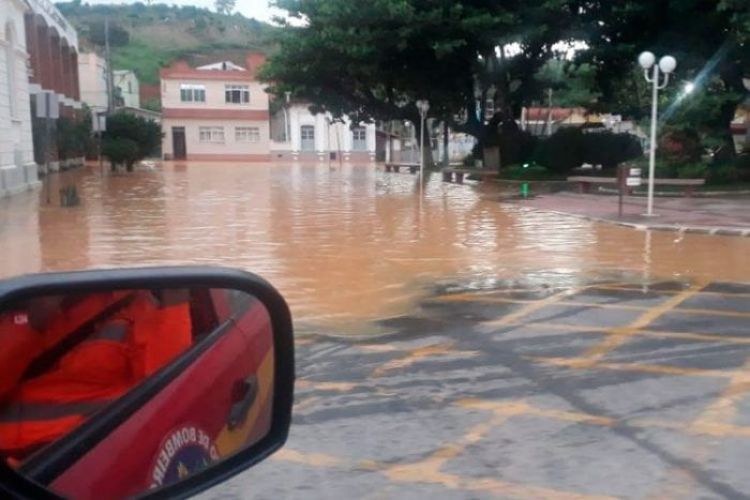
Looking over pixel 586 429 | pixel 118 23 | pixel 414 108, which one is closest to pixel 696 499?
pixel 586 429

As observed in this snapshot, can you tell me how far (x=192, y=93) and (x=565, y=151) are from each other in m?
45.2

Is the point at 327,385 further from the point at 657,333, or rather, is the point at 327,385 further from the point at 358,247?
the point at 358,247

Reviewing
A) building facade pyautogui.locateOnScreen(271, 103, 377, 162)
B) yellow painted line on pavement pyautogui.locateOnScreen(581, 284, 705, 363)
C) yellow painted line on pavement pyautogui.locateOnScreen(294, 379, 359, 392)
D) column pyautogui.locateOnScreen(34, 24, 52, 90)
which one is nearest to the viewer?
yellow painted line on pavement pyautogui.locateOnScreen(294, 379, 359, 392)

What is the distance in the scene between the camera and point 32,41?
125 feet

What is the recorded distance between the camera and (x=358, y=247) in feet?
44.6

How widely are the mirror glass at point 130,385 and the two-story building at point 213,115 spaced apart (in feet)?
232

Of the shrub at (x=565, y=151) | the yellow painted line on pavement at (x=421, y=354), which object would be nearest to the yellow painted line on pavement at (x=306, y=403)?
the yellow painted line on pavement at (x=421, y=354)

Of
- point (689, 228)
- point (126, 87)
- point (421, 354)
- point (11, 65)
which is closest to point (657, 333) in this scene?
point (421, 354)

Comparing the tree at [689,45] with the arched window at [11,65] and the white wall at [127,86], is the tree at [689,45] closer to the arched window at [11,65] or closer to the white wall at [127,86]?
the arched window at [11,65]

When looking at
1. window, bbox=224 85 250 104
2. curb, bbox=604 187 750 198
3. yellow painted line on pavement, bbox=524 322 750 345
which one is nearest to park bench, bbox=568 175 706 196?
curb, bbox=604 187 750 198

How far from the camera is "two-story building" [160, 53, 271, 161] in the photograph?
2803 inches

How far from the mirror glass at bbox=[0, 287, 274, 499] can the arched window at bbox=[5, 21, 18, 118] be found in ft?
89.5

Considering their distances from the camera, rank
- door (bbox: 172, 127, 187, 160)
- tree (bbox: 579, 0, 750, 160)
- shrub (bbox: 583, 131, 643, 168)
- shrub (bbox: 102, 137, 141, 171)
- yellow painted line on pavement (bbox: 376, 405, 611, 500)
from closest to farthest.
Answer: yellow painted line on pavement (bbox: 376, 405, 611, 500) < tree (bbox: 579, 0, 750, 160) < shrub (bbox: 583, 131, 643, 168) < shrub (bbox: 102, 137, 141, 171) < door (bbox: 172, 127, 187, 160)

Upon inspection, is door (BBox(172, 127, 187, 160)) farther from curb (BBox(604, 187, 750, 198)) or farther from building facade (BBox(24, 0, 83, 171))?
curb (BBox(604, 187, 750, 198))
